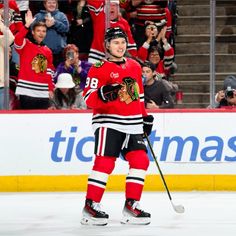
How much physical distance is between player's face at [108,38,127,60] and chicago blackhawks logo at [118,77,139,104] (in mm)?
174

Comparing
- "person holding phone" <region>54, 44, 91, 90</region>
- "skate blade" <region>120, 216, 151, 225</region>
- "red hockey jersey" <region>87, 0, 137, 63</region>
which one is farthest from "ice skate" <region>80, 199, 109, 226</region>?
"red hockey jersey" <region>87, 0, 137, 63</region>

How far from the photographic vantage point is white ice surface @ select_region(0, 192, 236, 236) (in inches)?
227

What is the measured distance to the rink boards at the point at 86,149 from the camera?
8.37 metres

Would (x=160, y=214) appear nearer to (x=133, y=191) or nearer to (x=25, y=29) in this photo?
(x=133, y=191)

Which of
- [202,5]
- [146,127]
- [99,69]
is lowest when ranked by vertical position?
[146,127]

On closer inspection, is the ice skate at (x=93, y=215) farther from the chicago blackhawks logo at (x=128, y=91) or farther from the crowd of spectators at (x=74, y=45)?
the crowd of spectators at (x=74, y=45)

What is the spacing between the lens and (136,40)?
902cm

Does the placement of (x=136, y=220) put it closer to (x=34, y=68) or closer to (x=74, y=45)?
(x=34, y=68)

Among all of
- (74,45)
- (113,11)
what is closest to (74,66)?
(74,45)

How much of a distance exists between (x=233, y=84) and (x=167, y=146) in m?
0.89

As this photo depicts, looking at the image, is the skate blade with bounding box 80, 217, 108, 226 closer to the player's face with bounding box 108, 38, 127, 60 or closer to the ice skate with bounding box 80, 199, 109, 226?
the ice skate with bounding box 80, 199, 109, 226

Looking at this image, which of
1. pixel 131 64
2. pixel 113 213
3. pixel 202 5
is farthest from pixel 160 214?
pixel 202 5

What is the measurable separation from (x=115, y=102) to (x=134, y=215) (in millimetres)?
778

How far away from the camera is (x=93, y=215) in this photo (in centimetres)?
611
